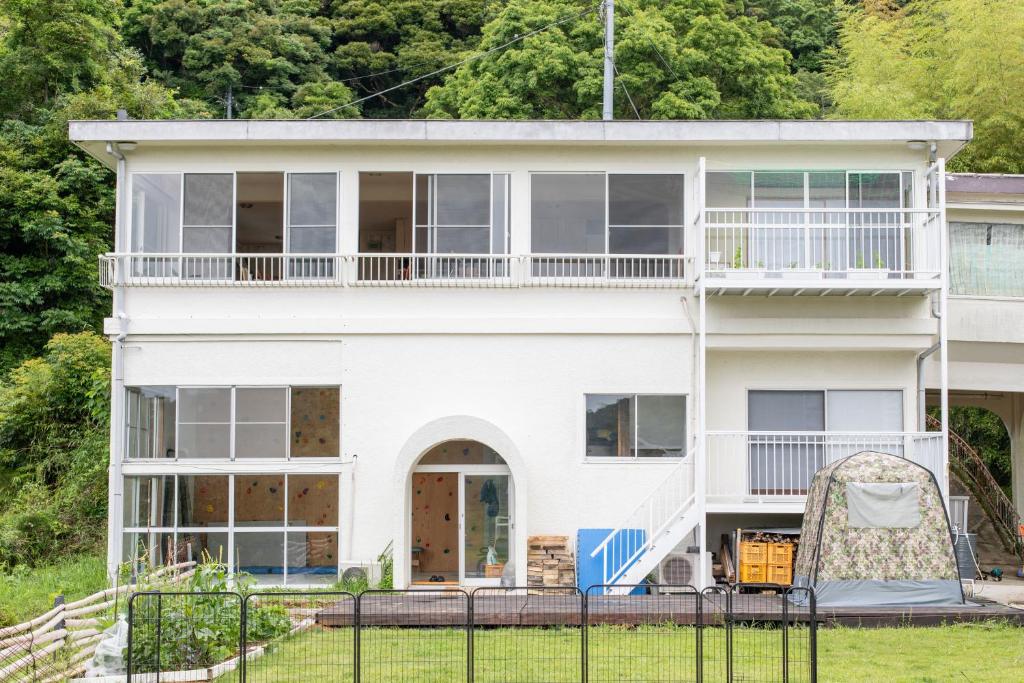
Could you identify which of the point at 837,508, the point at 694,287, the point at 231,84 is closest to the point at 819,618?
the point at 837,508

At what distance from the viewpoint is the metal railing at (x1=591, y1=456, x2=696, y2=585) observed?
1956 centimetres

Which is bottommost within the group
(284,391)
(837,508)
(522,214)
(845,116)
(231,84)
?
(837,508)

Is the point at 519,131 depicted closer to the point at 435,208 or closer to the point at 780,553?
the point at 435,208

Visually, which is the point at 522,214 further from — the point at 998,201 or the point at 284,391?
the point at 998,201

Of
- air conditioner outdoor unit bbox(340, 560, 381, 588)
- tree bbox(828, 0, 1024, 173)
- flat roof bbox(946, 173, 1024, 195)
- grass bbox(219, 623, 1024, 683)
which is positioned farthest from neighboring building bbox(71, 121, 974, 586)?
tree bbox(828, 0, 1024, 173)

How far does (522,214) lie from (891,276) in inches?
255

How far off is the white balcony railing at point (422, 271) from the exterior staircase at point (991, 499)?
895 cm

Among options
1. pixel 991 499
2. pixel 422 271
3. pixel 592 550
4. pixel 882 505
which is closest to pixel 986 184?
pixel 882 505

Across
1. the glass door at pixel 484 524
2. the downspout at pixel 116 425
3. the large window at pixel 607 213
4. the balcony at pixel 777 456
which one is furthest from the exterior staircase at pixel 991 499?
the downspout at pixel 116 425

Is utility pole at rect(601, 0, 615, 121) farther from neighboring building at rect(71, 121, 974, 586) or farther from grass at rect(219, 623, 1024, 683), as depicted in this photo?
grass at rect(219, 623, 1024, 683)

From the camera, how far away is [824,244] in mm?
21109

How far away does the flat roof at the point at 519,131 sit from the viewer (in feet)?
68.6

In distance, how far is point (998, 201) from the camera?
75.3 feet

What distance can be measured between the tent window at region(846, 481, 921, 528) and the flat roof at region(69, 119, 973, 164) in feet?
20.6
